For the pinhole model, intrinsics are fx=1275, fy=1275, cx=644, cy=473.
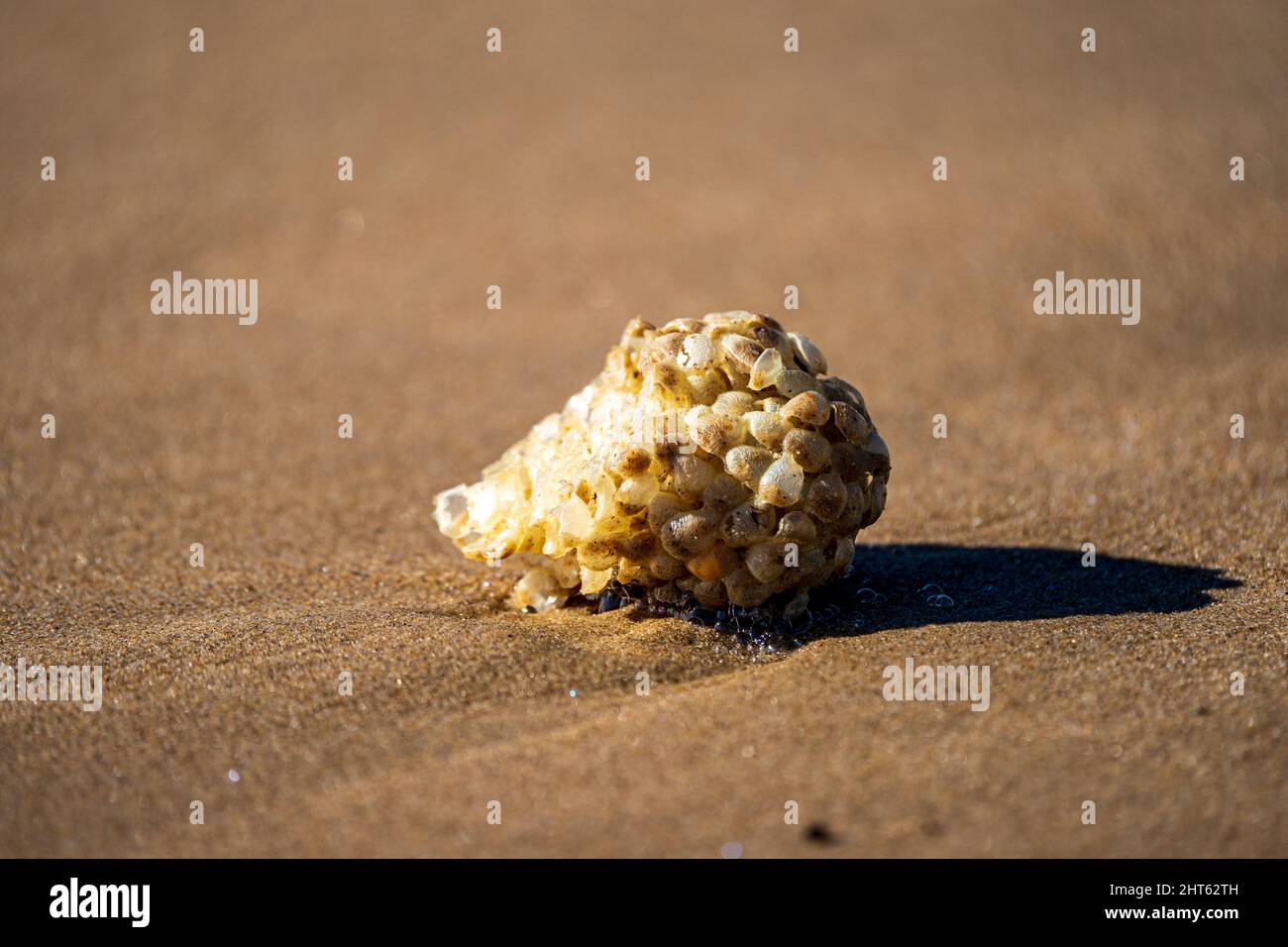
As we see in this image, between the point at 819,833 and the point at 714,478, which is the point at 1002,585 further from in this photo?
Result: the point at 819,833

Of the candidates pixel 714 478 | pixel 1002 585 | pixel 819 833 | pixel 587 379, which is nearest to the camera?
pixel 819 833

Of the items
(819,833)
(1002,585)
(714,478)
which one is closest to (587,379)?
(1002,585)

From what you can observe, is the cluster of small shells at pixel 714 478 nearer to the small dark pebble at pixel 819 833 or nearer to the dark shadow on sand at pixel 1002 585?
the dark shadow on sand at pixel 1002 585

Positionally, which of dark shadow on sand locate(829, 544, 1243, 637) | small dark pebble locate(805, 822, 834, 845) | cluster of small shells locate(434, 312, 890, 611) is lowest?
small dark pebble locate(805, 822, 834, 845)

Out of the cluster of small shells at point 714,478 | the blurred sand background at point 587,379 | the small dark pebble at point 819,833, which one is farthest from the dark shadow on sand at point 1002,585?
the small dark pebble at point 819,833

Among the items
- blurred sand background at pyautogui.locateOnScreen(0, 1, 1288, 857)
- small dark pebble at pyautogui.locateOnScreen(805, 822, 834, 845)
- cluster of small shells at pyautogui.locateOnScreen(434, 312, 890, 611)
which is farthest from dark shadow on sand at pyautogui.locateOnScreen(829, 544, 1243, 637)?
small dark pebble at pyautogui.locateOnScreen(805, 822, 834, 845)

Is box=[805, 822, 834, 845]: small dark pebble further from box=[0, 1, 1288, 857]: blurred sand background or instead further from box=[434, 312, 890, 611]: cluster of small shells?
box=[434, 312, 890, 611]: cluster of small shells
